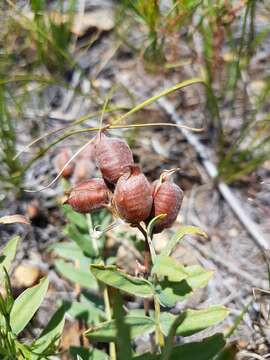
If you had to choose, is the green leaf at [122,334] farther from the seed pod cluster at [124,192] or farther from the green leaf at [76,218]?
the green leaf at [76,218]

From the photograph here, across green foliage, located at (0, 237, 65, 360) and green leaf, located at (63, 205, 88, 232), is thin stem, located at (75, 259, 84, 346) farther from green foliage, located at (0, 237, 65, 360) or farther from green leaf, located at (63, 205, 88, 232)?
green foliage, located at (0, 237, 65, 360)

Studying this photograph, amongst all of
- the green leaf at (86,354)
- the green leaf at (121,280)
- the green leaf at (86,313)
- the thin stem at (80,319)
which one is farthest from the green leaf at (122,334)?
the thin stem at (80,319)

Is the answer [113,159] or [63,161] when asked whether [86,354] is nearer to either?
[113,159]

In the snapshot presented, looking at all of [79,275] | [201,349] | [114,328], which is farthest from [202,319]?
[79,275]

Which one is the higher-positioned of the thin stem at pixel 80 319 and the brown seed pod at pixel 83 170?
the brown seed pod at pixel 83 170

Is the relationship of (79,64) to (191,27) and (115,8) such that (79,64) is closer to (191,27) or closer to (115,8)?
(115,8)

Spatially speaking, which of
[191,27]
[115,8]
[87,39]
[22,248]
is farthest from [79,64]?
[22,248]
